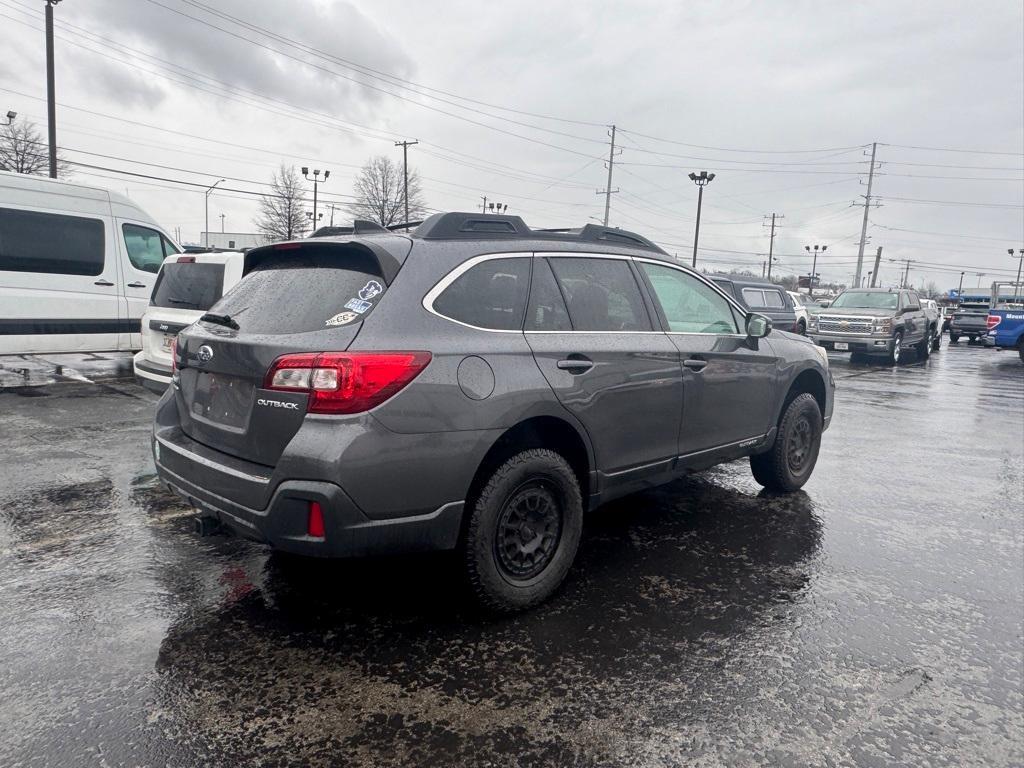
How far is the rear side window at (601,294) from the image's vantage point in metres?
3.55

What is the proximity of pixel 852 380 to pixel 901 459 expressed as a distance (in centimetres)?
795

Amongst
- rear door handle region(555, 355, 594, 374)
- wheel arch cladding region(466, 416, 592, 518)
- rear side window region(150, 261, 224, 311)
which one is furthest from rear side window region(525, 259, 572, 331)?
rear side window region(150, 261, 224, 311)

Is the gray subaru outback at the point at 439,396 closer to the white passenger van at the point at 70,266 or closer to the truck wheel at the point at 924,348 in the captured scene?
the white passenger van at the point at 70,266

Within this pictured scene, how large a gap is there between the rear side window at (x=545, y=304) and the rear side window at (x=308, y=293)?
78cm

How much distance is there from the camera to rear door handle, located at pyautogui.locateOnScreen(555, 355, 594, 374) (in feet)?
10.8

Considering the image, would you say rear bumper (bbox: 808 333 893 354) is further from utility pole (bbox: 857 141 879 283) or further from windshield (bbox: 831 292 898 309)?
utility pole (bbox: 857 141 879 283)

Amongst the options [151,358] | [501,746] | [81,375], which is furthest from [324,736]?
[81,375]

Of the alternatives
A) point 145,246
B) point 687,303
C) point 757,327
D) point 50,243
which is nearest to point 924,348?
point 757,327

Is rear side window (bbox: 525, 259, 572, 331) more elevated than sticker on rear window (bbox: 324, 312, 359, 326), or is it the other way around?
rear side window (bbox: 525, 259, 572, 331)

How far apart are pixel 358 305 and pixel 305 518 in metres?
0.88

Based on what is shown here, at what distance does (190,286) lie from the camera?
7.05 m

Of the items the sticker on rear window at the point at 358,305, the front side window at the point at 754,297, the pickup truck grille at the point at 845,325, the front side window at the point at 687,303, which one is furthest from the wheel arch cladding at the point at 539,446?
the pickup truck grille at the point at 845,325

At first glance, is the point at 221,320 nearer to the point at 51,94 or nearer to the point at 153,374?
the point at 153,374

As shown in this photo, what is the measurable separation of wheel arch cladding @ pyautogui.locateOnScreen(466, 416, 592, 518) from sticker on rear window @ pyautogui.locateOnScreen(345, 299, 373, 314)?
2.58ft
